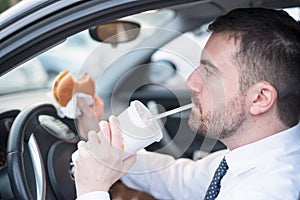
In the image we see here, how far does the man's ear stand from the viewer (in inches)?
71.8

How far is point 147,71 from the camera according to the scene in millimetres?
2451

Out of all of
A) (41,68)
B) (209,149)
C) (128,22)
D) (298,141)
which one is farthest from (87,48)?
(298,141)

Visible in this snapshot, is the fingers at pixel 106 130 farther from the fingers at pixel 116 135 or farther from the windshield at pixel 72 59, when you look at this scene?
the windshield at pixel 72 59

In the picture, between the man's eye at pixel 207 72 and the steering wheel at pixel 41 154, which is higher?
the man's eye at pixel 207 72

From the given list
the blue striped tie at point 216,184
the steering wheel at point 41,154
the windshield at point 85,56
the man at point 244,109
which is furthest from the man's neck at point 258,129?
the steering wheel at point 41,154

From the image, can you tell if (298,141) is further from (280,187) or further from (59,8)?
(59,8)

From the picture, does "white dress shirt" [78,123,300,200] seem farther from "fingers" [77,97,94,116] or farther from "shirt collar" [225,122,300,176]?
"fingers" [77,97,94,116]

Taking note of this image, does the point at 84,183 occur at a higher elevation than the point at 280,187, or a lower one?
higher

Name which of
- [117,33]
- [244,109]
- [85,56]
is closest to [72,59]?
[85,56]

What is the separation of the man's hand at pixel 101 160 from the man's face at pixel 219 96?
0.84ft

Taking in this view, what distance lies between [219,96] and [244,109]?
0.09 metres

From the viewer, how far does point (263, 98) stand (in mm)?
1824

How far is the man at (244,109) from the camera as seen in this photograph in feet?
5.85

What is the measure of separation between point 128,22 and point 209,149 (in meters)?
0.59
